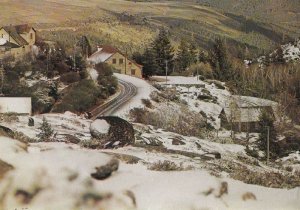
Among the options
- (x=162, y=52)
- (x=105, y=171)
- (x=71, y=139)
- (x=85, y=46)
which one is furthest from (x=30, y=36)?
(x=105, y=171)

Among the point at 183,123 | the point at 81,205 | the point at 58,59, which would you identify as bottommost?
the point at 81,205

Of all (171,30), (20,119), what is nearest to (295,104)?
(171,30)

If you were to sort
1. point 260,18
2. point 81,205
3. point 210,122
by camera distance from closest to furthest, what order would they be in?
1. point 81,205
2. point 210,122
3. point 260,18

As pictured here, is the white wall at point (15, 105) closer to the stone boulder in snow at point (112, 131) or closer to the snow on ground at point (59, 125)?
the snow on ground at point (59, 125)

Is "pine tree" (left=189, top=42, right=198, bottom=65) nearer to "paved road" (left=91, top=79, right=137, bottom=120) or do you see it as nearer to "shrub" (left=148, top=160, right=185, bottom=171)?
"paved road" (left=91, top=79, right=137, bottom=120)

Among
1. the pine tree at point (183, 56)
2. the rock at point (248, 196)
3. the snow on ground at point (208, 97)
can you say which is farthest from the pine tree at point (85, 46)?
the rock at point (248, 196)

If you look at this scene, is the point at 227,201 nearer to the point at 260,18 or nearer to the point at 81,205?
the point at 81,205

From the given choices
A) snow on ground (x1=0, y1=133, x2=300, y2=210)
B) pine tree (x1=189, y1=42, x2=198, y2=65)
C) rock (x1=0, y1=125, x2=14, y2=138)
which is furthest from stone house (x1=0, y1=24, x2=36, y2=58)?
pine tree (x1=189, y1=42, x2=198, y2=65)
